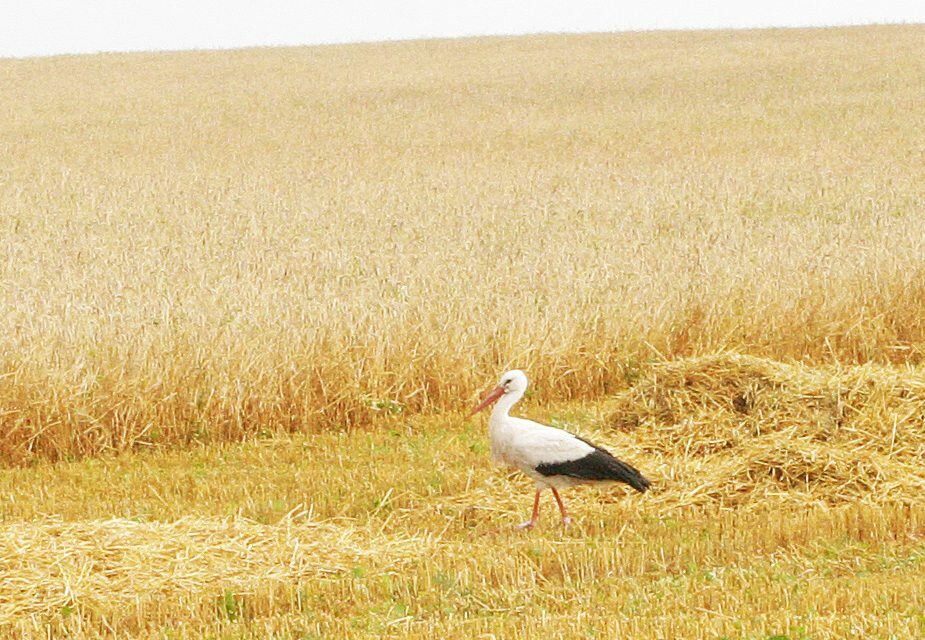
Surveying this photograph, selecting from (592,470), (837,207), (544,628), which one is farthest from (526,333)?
(837,207)

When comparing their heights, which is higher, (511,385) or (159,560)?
(511,385)

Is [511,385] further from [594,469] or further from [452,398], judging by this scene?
[452,398]

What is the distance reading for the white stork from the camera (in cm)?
877

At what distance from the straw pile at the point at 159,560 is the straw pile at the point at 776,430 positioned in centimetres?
278

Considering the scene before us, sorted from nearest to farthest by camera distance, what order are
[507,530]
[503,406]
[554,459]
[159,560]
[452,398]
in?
[159,560] < [554,459] < [507,530] < [503,406] < [452,398]

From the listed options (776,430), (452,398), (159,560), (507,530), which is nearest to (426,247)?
(452,398)

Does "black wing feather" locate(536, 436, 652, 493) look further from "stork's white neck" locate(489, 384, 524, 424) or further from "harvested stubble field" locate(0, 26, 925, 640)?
"stork's white neck" locate(489, 384, 524, 424)

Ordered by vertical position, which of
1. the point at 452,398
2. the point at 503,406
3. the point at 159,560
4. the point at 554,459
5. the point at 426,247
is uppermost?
the point at 503,406

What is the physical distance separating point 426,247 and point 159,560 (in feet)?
35.8

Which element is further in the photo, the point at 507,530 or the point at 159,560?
the point at 507,530

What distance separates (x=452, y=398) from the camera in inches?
500

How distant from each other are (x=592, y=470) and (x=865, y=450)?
267 centimetres

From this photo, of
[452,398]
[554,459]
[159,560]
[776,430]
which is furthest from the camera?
[452,398]

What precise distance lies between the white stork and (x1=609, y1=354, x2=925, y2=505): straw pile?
90 centimetres
